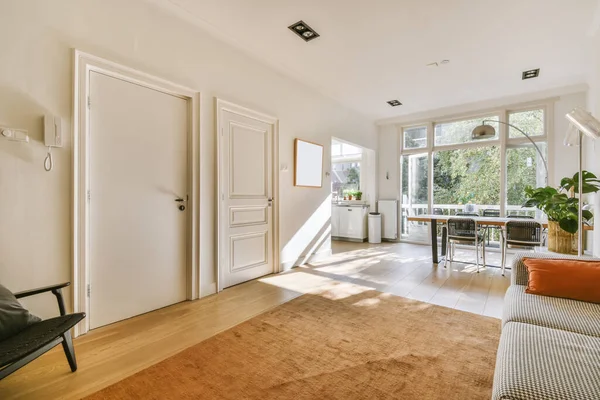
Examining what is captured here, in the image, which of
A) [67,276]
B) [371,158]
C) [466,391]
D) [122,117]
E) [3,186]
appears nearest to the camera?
[466,391]

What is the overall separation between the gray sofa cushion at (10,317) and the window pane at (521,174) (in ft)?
22.7

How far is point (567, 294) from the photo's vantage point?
1777 mm

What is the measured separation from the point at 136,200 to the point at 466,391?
2.86 meters

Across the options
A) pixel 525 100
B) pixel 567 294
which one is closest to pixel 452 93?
pixel 525 100

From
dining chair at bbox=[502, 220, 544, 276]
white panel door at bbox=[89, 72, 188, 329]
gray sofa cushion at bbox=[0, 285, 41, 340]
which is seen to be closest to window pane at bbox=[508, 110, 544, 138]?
dining chair at bbox=[502, 220, 544, 276]

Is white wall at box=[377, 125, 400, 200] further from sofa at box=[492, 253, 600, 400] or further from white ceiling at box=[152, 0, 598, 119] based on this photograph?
sofa at box=[492, 253, 600, 400]

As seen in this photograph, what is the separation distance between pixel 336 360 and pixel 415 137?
597 cm

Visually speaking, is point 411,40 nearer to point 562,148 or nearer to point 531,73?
point 531,73

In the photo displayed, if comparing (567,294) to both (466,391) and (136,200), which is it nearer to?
(466,391)

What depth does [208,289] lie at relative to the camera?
3.19 m

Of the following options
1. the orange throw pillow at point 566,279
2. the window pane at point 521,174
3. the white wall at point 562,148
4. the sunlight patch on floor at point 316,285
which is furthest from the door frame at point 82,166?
the white wall at point 562,148

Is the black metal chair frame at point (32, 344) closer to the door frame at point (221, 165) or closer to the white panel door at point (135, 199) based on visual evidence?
the white panel door at point (135, 199)

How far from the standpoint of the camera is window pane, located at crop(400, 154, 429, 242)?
6.54 metres

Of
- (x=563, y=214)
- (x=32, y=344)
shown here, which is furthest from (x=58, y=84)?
(x=563, y=214)
